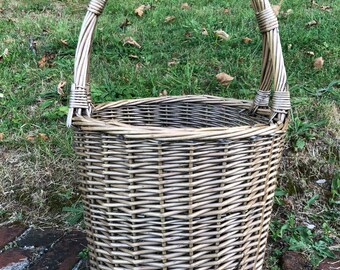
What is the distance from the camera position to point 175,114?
150 centimetres

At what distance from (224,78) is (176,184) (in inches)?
45.6

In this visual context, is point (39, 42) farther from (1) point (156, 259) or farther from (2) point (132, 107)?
(1) point (156, 259)

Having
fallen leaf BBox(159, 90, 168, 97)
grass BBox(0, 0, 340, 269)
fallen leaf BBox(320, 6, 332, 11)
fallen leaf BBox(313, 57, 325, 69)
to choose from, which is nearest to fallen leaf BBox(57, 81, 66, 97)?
grass BBox(0, 0, 340, 269)

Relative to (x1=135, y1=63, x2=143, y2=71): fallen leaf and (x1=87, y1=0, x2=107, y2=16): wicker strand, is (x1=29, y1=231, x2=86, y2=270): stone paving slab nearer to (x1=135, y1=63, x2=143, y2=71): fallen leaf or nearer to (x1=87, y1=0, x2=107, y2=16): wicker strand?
(x1=87, y1=0, x2=107, y2=16): wicker strand

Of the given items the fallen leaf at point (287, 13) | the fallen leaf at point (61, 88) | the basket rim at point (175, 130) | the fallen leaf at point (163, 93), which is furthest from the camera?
the fallen leaf at point (287, 13)

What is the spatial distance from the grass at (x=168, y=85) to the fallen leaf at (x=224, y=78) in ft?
0.09

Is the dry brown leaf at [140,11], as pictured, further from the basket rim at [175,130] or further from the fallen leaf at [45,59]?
the basket rim at [175,130]

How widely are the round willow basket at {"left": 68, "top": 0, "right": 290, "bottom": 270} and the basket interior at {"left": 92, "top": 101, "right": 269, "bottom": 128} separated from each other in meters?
0.30

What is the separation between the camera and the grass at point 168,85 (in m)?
1.64

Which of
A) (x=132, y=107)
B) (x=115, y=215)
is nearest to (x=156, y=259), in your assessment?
(x=115, y=215)

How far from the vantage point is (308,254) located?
143 cm

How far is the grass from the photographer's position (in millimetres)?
1639

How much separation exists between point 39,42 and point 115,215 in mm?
1924

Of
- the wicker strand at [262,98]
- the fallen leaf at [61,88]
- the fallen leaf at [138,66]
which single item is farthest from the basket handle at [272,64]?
the fallen leaf at [138,66]
